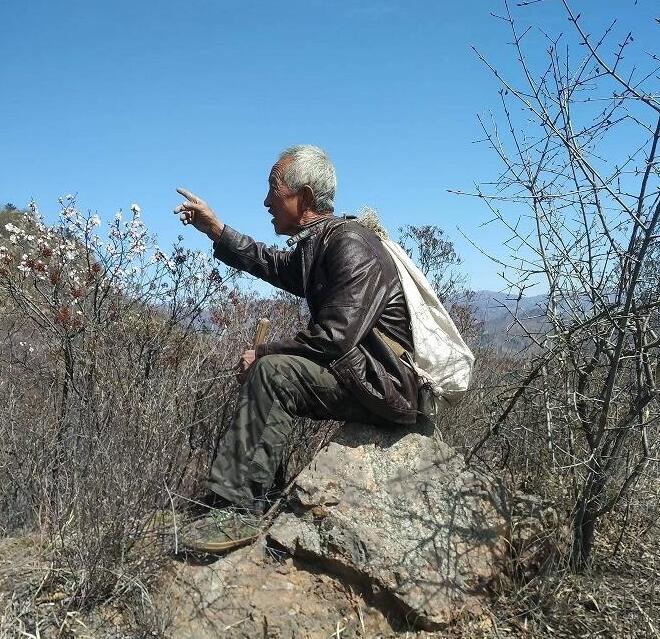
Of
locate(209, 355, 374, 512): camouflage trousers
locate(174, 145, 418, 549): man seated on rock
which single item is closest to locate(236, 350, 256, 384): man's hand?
locate(174, 145, 418, 549): man seated on rock

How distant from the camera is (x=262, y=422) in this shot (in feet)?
9.05

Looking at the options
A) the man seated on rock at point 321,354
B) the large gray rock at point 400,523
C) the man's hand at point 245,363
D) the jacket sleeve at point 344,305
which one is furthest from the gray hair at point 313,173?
the large gray rock at point 400,523

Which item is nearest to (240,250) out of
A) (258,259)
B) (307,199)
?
(258,259)

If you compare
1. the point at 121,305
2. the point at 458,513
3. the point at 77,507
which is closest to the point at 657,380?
the point at 458,513

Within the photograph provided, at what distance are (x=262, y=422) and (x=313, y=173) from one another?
1295 mm

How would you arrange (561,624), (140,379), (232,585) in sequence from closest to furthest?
(232,585) < (561,624) < (140,379)

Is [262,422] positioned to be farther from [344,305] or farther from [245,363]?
[344,305]

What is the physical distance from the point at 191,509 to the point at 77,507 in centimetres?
57

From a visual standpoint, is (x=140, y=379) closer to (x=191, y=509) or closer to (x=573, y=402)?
(x=191, y=509)

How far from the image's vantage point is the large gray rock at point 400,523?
2.59 m

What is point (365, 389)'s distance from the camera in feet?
9.20

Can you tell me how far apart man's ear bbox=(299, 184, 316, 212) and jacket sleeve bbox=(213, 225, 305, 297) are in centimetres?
38

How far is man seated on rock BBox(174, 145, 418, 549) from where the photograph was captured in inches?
109

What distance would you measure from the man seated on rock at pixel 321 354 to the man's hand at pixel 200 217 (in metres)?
0.53
